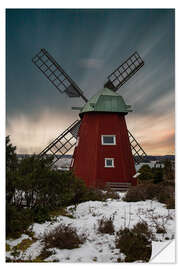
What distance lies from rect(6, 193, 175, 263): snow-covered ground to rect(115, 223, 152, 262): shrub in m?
0.11

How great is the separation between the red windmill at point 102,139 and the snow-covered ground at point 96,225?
3.11 m

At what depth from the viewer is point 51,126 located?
6711 mm

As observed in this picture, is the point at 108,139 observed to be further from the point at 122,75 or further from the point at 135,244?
the point at 135,244

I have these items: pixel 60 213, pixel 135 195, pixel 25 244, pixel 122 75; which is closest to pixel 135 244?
pixel 25 244

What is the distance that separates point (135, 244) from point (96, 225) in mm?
982

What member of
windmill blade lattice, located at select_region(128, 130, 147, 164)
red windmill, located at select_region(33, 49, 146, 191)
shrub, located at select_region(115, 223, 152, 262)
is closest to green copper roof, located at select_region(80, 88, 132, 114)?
red windmill, located at select_region(33, 49, 146, 191)

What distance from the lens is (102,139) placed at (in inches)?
379

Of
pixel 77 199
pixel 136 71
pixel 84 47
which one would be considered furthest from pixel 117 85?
pixel 77 199

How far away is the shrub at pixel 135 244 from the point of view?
12.2ft

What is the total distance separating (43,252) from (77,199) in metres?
2.71

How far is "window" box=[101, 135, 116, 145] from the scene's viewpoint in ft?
31.5

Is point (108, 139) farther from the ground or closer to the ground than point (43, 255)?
farther from the ground

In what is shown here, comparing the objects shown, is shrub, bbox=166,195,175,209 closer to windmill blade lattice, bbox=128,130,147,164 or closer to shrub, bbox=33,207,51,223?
shrub, bbox=33,207,51,223
